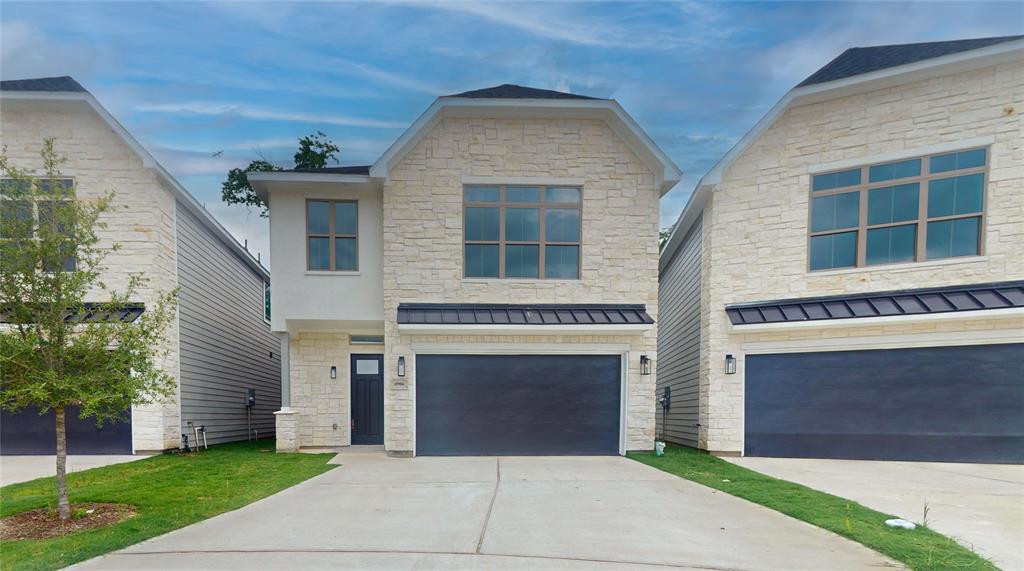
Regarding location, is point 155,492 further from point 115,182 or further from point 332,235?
point 115,182

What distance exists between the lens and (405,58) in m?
12.1

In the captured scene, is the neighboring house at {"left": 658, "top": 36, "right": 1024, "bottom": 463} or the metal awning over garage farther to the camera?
the metal awning over garage

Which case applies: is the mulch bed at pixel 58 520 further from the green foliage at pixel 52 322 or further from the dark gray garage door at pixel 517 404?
the dark gray garage door at pixel 517 404

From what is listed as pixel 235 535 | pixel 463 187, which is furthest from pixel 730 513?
pixel 463 187

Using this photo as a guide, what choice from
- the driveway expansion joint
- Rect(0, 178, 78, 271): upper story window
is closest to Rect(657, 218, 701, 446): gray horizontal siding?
the driveway expansion joint

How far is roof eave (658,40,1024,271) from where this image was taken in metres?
8.45

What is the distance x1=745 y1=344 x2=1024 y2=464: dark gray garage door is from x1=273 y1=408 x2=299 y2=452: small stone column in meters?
9.97

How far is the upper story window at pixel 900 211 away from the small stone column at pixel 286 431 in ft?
39.0

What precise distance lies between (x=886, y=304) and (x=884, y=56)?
5.43m

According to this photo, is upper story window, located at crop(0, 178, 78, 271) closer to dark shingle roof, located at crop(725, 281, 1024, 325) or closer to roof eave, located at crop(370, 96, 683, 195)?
roof eave, located at crop(370, 96, 683, 195)

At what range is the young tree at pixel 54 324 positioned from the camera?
5.05 meters

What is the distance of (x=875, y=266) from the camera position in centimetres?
916

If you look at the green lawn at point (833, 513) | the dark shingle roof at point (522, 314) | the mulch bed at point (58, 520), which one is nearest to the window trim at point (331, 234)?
the dark shingle roof at point (522, 314)

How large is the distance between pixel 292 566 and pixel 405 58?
1172cm
